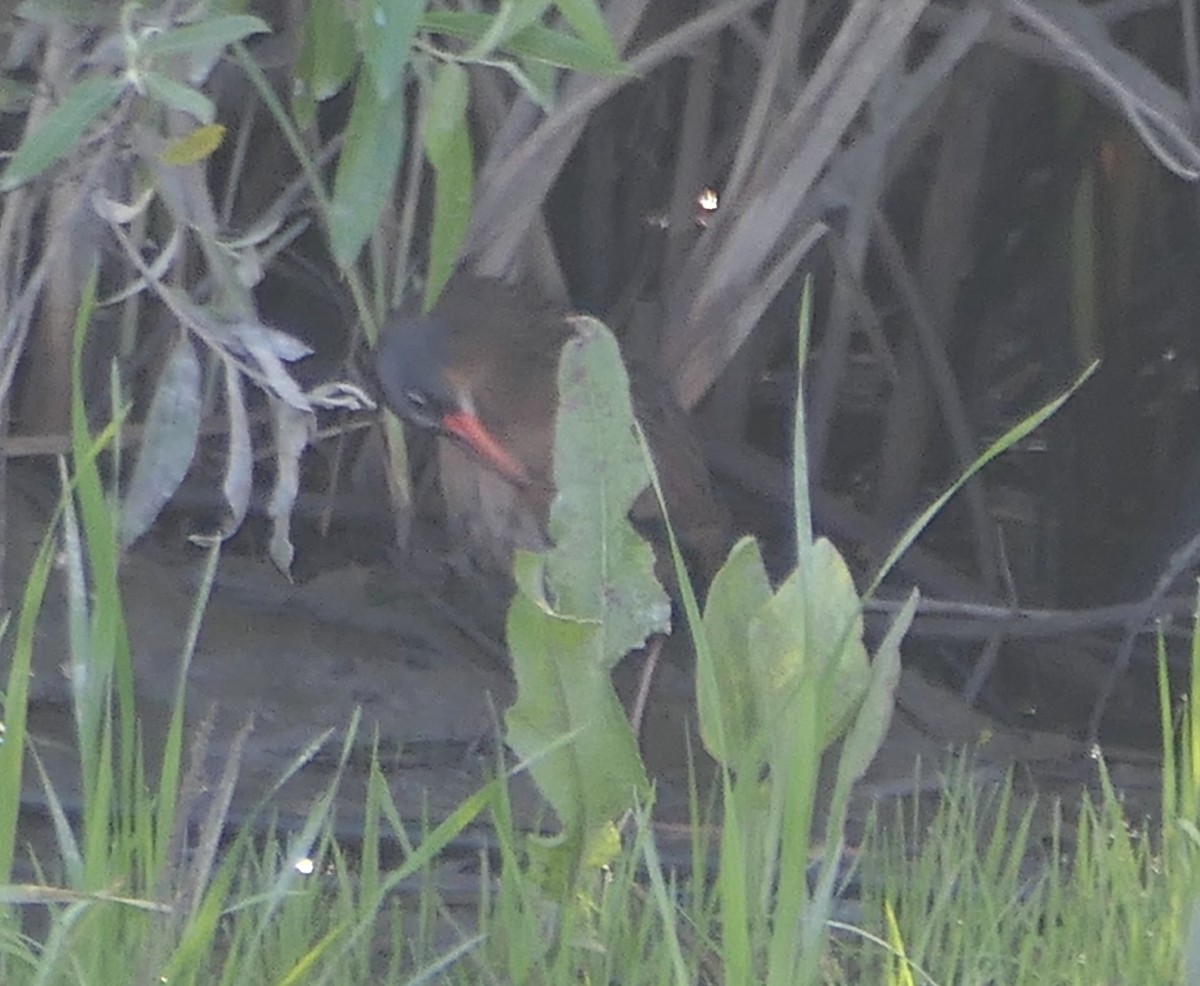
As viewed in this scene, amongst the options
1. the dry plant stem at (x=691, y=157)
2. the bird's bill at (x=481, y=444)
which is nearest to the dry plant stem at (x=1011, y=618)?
the bird's bill at (x=481, y=444)

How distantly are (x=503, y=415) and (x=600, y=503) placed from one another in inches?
72.6

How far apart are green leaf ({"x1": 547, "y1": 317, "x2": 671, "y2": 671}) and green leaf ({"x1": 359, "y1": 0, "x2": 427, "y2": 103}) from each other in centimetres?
27

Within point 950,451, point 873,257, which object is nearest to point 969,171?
point 873,257

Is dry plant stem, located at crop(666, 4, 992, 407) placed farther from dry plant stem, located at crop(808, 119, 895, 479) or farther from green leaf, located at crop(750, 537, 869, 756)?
green leaf, located at crop(750, 537, 869, 756)

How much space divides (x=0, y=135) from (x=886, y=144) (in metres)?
1.30

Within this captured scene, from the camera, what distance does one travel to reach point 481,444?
3570mm

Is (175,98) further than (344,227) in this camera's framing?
No

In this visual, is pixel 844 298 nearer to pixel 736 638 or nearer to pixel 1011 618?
pixel 1011 618

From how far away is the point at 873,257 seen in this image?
173 inches

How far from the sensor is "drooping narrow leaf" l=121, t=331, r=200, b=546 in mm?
2281

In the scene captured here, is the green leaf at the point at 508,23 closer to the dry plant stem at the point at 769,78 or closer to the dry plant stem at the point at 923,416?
the dry plant stem at the point at 769,78

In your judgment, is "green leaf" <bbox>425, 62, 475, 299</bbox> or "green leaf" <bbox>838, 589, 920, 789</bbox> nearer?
"green leaf" <bbox>838, 589, 920, 789</bbox>

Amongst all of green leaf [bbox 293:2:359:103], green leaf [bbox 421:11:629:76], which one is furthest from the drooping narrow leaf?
green leaf [bbox 421:11:629:76]

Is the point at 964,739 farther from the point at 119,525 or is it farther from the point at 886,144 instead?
the point at 119,525
